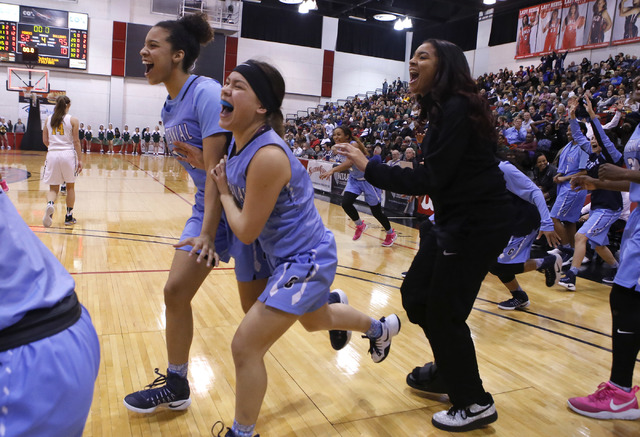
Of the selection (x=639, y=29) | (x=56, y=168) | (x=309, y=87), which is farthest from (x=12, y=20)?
(x=639, y=29)

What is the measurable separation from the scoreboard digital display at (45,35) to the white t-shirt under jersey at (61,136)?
771 inches

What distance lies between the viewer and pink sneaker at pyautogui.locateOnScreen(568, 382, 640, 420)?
277cm

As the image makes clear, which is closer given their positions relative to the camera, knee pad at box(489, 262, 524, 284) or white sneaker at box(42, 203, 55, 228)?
knee pad at box(489, 262, 524, 284)

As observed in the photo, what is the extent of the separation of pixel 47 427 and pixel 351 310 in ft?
5.68

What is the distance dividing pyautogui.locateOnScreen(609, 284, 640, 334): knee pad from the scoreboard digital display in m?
26.4

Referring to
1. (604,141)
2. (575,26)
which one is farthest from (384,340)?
(575,26)

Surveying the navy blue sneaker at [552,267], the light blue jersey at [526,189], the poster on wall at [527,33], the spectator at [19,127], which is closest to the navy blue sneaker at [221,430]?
the light blue jersey at [526,189]

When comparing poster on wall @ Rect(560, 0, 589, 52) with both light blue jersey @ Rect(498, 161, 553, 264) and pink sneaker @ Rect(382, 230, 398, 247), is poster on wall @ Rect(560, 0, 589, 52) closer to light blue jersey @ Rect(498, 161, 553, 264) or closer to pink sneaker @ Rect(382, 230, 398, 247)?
pink sneaker @ Rect(382, 230, 398, 247)

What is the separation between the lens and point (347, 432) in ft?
8.31

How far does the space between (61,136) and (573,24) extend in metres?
18.2

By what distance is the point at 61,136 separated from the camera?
729 centimetres

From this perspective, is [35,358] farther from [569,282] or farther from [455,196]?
[569,282]

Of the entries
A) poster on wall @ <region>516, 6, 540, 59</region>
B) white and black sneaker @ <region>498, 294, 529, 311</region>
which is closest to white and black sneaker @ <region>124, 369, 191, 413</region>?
white and black sneaker @ <region>498, 294, 529, 311</region>

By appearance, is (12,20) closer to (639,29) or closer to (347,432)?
(639,29)
